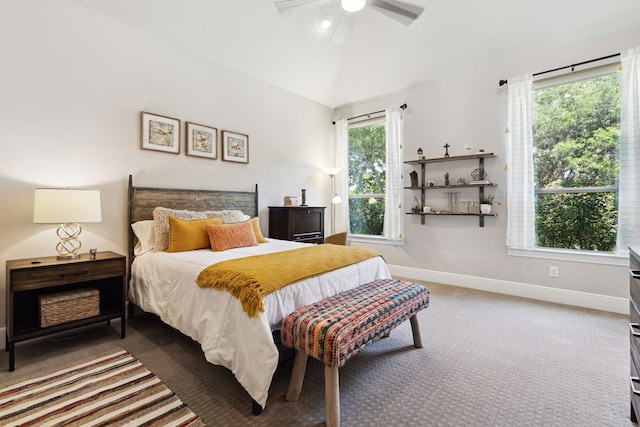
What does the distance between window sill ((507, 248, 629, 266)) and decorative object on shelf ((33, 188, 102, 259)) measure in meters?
4.43

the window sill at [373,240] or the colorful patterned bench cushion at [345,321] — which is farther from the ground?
the window sill at [373,240]

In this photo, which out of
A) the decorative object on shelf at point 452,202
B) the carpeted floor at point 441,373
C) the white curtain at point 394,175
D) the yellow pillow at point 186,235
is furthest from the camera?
the white curtain at point 394,175

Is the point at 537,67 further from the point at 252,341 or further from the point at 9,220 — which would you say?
the point at 9,220

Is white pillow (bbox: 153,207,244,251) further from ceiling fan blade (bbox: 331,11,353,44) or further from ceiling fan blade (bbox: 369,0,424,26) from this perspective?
ceiling fan blade (bbox: 369,0,424,26)

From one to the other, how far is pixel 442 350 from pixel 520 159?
2552 mm

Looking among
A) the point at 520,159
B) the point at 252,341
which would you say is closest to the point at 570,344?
the point at 520,159

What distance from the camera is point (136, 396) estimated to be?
70.6 inches

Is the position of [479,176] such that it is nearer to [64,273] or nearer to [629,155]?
[629,155]

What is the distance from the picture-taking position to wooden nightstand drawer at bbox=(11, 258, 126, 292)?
7.02ft

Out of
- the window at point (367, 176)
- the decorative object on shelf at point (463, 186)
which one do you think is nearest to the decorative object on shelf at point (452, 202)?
the decorative object on shelf at point (463, 186)

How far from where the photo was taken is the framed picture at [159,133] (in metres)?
3.20

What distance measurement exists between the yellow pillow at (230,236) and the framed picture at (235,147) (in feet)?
3.91

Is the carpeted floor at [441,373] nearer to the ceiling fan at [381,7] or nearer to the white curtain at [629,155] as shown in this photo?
the white curtain at [629,155]

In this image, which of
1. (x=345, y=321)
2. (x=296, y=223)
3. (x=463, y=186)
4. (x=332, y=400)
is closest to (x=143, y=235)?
(x=296, y=223)
